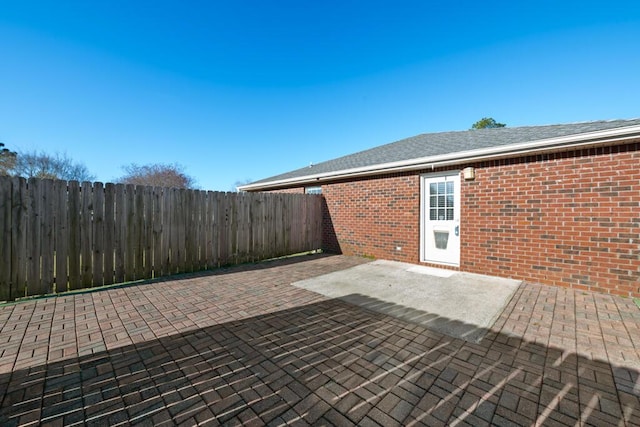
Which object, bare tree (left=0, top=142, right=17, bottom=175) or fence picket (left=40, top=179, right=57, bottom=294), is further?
bare tree (left=0, top=142, right=17, bottom=175)

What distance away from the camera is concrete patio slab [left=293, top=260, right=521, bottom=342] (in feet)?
11.1

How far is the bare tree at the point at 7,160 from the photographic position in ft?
59.9

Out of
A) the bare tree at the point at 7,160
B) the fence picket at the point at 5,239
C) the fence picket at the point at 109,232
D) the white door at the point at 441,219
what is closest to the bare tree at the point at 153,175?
the bare tree at the point at 7,160

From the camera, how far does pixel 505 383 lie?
212cm

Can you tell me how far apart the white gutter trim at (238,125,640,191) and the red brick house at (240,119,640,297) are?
18mm

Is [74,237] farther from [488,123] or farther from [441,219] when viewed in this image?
[488,123]

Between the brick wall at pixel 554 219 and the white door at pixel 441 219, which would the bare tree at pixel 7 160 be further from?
the white door at pixel 441 219

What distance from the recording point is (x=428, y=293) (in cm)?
454

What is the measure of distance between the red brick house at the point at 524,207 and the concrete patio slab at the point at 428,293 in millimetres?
693

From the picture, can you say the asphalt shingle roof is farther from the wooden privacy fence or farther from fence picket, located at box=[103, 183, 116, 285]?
fence picket, located at box=[103, 183, 116, 285]

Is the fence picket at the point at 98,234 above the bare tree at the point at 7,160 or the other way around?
the other way around

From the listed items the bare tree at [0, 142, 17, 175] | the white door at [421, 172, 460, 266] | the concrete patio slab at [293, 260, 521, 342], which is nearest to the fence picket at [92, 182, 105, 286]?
the concrete patio slab at [293, 260, 521, 342]

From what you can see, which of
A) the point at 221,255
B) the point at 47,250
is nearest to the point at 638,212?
the point at 221,255

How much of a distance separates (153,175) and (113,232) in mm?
24865
